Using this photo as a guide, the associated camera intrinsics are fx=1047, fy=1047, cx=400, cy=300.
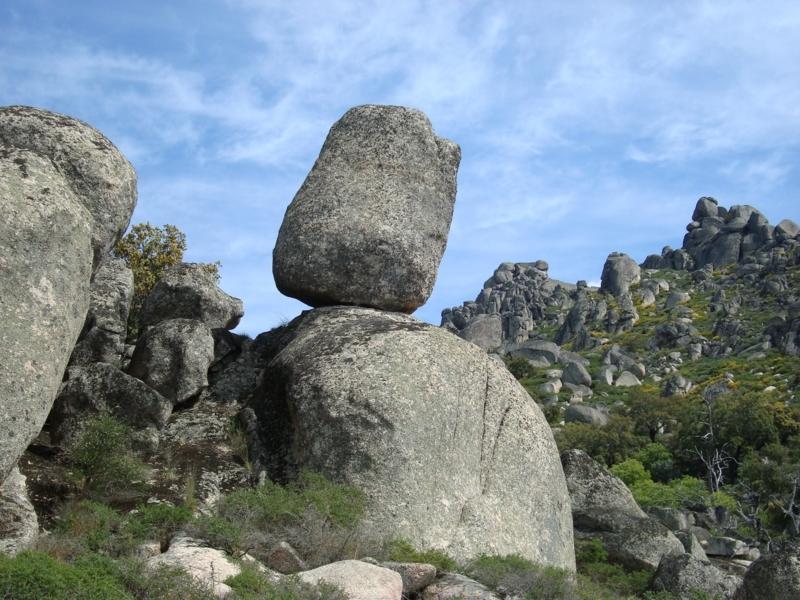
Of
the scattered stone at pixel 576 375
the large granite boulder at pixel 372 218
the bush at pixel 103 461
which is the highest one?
the scattered stone at pixel 576 375

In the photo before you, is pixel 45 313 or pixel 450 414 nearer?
pixel 45 313

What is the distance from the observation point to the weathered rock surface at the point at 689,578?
49.2 ft

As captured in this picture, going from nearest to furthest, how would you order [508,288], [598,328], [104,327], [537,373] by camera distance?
[104,327] < [537,373] < [598,328] < [508,288]

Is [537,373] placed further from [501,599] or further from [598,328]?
[501,599]

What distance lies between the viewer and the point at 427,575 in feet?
31.3

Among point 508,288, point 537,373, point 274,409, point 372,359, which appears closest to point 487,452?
point 372,359

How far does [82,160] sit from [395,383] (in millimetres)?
4404

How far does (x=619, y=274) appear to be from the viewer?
404ft

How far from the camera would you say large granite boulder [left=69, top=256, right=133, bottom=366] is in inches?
552

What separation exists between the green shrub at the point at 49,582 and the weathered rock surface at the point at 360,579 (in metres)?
1.66

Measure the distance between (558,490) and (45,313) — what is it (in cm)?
658

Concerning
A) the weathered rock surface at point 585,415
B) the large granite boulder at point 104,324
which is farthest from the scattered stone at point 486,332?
the large granite boulder at point 104,324

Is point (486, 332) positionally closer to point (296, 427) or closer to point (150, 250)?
point (150, 250)

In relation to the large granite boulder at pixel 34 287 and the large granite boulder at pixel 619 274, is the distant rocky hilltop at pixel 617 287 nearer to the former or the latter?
the large granite boulder at pixel 619 274
